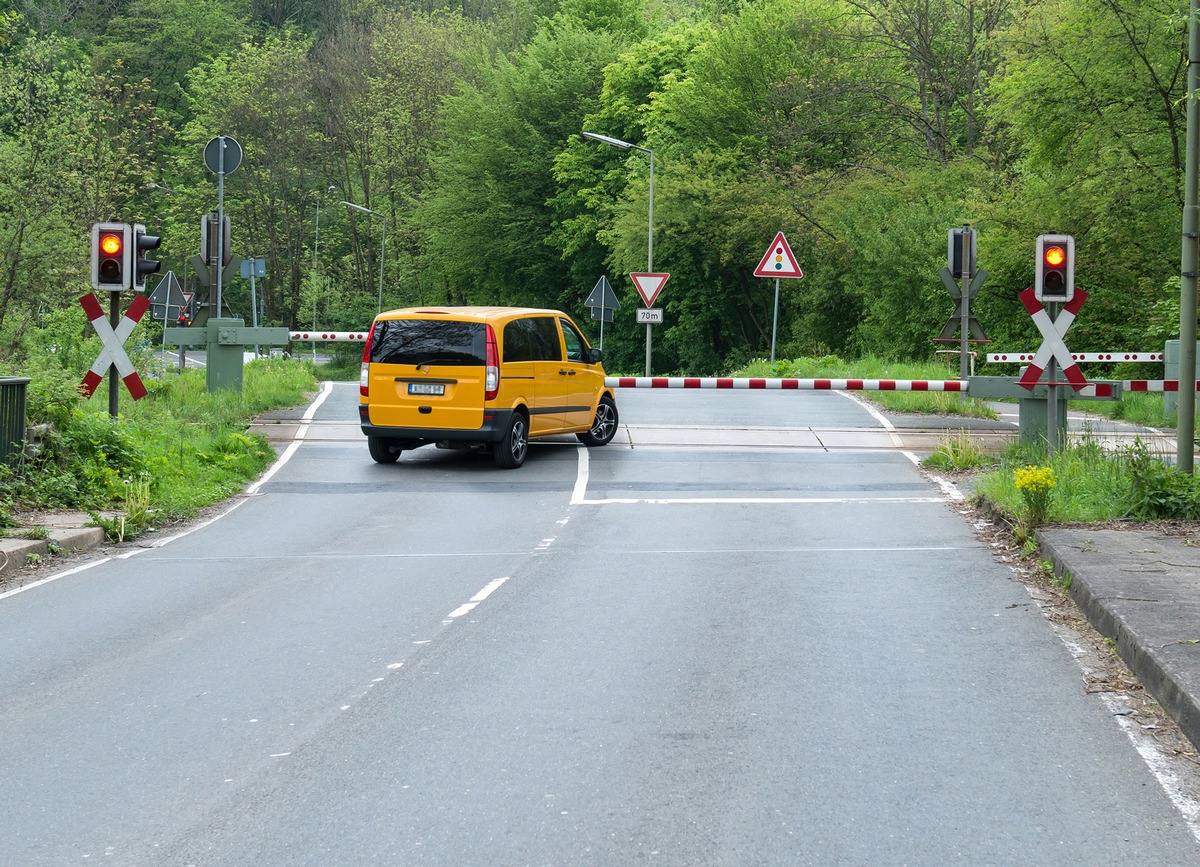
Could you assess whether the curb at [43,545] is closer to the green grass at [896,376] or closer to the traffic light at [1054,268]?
the traffic light at [1054,268]

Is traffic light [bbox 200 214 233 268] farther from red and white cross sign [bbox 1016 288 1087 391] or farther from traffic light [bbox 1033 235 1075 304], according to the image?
traffic light [bbox 1033 235 1075 304]

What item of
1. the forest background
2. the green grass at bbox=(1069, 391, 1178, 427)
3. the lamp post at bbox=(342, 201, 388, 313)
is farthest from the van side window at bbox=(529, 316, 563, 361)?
the lamp post at bbox=(342, 201, 388, 313)

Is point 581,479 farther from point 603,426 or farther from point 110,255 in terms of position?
point 110,255

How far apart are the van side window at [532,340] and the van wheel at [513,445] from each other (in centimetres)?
75

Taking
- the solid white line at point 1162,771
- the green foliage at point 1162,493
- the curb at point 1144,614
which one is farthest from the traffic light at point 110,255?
the solid white line at point 1162,771

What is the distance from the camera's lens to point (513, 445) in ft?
57.9

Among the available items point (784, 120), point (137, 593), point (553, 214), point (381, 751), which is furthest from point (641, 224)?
point (381, 751)

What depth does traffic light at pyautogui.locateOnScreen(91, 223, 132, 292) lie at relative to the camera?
619 inches

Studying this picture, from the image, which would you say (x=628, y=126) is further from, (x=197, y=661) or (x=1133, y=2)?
(x=197, y=661)

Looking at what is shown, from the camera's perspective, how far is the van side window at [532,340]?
1747 cm

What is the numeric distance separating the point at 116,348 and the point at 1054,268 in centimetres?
999

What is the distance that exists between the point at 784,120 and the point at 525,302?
18668 mm

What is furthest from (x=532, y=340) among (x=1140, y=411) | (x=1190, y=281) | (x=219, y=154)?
(x=1140, y=411)

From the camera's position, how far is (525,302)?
6981cm
